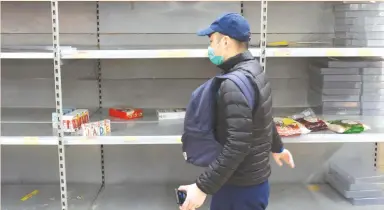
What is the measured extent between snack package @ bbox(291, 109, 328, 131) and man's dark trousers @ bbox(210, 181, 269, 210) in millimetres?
552

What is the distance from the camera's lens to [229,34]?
5.49 feet

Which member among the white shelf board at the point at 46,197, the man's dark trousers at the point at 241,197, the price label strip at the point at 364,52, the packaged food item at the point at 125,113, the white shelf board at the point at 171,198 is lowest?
the white shelf board at the point at 171,198

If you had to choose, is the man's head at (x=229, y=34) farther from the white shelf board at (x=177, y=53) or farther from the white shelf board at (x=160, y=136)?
the white shelf board at (x=160, y=136)

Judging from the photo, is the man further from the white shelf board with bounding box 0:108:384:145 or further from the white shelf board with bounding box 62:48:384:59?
the white shelf board with bounding box 0:108:384:145

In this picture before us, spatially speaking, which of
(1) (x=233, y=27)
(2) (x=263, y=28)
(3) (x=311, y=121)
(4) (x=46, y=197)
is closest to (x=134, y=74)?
(4) (x=46, y=197)

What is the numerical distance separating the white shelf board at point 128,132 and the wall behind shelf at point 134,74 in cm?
19

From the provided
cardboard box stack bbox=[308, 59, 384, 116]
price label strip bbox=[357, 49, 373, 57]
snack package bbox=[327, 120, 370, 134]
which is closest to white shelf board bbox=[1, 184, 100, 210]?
snack package bbox=[327, 120, 370, 134]

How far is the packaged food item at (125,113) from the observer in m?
2.50

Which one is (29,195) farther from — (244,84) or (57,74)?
(244,84)

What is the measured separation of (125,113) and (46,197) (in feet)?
2.13

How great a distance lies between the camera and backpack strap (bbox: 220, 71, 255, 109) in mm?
1606

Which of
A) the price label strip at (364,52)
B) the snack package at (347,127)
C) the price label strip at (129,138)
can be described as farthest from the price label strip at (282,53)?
the price label strip at (129,138)

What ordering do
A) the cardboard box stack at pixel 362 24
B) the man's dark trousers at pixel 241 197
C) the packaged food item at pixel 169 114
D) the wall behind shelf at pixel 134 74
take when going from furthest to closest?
the wall behind shelf at pixel 134 74, the packaged food item at pixel 169 114, the cardboard box stack at pixel 362 24, the man's dark trousers at pixel 241 197

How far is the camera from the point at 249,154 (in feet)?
5.62
